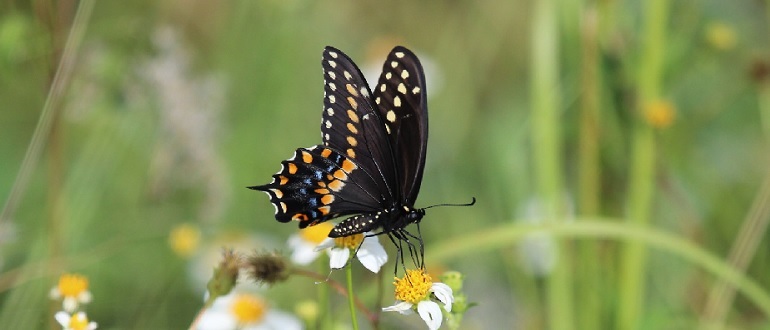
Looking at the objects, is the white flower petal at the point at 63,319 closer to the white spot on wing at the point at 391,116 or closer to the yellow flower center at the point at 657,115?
the white spot on wing at the point at 391,116

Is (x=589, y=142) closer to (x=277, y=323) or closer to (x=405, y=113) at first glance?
(x=405, y=113)

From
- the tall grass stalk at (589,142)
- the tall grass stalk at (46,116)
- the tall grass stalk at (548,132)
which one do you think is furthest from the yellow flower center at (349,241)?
the tall grass stalk at (589,142)

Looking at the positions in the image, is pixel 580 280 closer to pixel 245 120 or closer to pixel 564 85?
pixel 564 85

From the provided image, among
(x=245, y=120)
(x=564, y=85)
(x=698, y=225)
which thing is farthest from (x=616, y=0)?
(x=245, y=120)

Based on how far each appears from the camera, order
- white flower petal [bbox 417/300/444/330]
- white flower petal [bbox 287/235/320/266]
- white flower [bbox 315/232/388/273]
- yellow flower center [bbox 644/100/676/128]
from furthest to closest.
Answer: yellow flower center [bbox 644/100/676/128] → white flower petal [bbox 287/235/320/266] → white flower [bbox 315/232/388/273] → white flower petal [bbox 417/300/444/330]

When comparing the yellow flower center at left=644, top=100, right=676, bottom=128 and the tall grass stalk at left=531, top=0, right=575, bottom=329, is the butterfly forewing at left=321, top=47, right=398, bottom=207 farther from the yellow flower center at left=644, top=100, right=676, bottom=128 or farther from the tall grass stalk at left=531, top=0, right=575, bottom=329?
the yellow flower center at left=644, top=100, right=676, bottom=128

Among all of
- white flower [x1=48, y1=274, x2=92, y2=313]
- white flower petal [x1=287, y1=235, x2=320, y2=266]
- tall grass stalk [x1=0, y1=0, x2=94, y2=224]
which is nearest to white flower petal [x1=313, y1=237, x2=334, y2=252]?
white flower petal [x1=287, y1=235, x2=320, y2=266]
